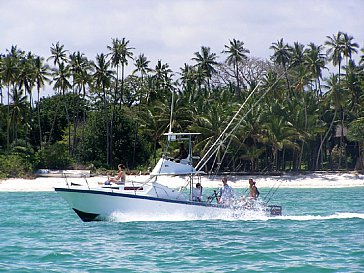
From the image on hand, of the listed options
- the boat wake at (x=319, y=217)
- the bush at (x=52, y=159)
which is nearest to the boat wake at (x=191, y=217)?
the boat wake at (x=319, y=217)

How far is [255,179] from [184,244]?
44374 millimetres

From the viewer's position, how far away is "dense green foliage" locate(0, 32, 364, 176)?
70438 mm

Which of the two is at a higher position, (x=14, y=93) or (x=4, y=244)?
(x=14, y=93)

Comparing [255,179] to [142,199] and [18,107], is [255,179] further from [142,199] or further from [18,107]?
[142,199]

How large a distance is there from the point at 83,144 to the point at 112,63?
32.0 feet

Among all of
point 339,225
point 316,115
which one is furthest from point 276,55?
point 339,225

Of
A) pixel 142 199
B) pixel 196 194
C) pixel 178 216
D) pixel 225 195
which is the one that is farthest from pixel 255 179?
pixel 142 199

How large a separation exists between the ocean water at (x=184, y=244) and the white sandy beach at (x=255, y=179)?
1101 inches

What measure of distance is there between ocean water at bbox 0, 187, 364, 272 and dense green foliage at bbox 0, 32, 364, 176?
→ 3729cm

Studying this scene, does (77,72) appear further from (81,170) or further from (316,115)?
(316,115)

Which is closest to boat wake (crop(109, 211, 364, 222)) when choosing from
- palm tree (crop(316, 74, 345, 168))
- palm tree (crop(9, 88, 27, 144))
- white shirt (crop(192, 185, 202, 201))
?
white shirt (crop(192, 185, 202, 201))

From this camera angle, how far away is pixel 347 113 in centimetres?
8169

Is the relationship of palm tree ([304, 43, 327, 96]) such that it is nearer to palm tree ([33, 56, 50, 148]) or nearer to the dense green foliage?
the dense green foliage

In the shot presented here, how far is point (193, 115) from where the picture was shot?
7225 cm
